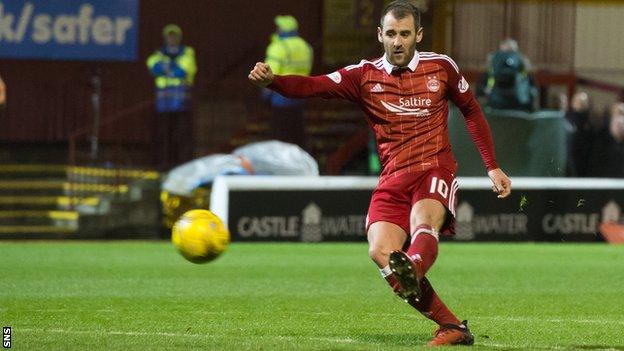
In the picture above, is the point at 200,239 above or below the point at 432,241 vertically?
below

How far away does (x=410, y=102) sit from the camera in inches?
378

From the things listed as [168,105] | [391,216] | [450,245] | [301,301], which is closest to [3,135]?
[168,105]

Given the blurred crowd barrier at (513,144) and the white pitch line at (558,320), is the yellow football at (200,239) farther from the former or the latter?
the blurred crowd barrier at (513,144)

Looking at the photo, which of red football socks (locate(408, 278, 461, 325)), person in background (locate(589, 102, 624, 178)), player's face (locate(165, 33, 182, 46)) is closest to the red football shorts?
red football socks (locate(408, 278, 461, 325))

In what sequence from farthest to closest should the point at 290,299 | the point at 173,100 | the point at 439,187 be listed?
the point at 173,100
the point at 290,299
the point at 439,187

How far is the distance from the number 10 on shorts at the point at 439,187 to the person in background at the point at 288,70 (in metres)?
14.5

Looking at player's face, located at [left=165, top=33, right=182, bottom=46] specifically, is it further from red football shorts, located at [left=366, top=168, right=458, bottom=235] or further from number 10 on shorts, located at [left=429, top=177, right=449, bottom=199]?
number 10 on shorts, located at [left=429, top=177, right=449, bottom=199]

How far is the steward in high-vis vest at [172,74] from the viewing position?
24.4 meters

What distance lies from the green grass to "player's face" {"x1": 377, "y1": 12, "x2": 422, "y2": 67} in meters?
1.80

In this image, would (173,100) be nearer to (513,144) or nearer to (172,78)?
(172,78)

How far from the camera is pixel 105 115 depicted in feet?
89.5

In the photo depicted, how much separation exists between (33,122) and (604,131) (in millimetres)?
9965

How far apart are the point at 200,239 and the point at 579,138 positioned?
1501 cm

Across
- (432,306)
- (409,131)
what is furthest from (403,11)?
(432,306)
